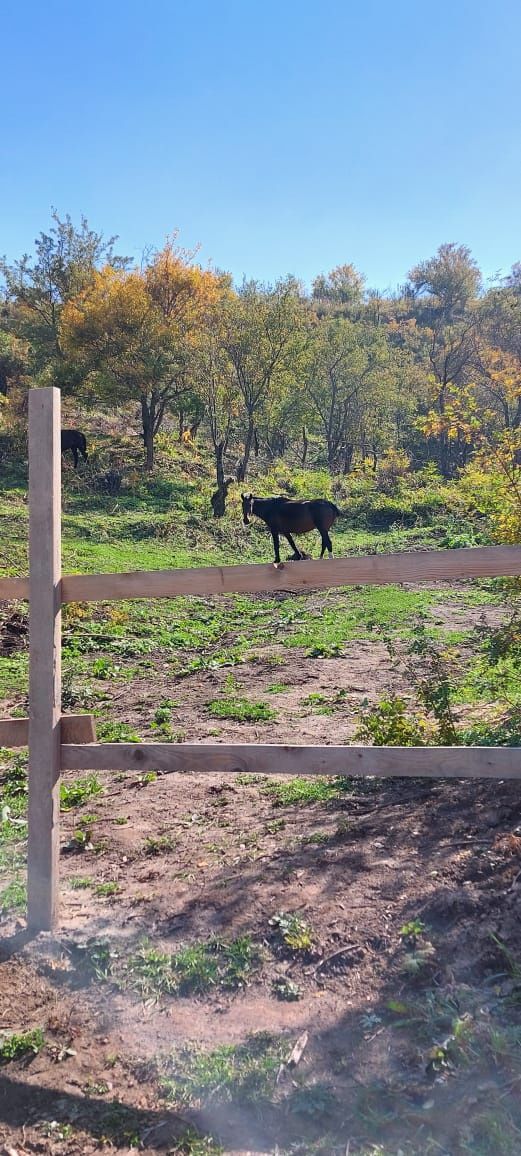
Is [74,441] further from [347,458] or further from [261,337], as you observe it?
[347,458]

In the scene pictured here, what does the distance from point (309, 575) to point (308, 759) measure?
0.74 metres

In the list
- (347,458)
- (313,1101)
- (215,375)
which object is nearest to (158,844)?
(313,1101)

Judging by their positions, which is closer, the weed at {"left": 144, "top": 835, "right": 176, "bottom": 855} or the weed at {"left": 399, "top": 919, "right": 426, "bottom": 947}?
the weed at {"left": 399, "top": 919, "right": 426, "bottom": 947}

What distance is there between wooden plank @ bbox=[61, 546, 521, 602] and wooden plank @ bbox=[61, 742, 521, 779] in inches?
25.6

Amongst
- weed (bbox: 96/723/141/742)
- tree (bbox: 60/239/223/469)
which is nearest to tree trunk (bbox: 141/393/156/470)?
tree (bbox: 60/239/223/469)

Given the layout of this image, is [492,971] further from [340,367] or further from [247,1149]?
[340,367]

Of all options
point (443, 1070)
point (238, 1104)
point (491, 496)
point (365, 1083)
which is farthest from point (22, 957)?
point (491, 496)

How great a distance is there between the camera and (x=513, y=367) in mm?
5652

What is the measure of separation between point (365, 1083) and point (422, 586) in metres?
11.4

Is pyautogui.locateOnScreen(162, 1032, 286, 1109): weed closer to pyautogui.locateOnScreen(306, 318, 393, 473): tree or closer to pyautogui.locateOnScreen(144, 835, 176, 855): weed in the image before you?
pyautogui.locateOnScreen(144, 835, 176, 855): weed

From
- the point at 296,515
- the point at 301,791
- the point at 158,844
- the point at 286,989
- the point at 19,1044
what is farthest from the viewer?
the point at 296,515

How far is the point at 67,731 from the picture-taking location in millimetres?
3109

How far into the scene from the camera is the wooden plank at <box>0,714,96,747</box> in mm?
3102

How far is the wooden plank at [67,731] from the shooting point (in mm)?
3102
